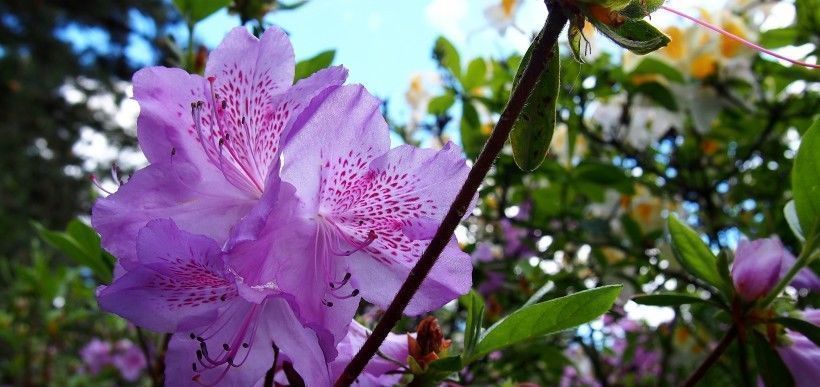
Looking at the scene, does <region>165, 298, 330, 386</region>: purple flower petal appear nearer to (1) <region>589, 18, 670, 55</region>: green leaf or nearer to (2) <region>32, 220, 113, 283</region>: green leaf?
(1) <region>589, 18, 670, 55</region>: green leaf

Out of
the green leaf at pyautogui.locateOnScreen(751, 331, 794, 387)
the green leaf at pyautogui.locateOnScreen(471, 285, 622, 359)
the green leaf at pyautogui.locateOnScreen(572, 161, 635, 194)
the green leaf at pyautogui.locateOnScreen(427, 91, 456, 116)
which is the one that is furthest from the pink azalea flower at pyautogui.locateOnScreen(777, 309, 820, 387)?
the green leaf at pyautogui.locateOnScreen(427, 91, 456, 116)

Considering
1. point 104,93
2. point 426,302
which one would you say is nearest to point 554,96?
point 426,302

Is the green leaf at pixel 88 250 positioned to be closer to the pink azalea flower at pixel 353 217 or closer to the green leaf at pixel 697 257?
the pink azalea flower at pixel 353 217

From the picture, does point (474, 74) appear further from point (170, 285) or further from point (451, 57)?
point (170, 285)

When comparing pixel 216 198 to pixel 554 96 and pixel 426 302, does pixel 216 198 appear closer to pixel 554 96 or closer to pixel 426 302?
pixel 426 302

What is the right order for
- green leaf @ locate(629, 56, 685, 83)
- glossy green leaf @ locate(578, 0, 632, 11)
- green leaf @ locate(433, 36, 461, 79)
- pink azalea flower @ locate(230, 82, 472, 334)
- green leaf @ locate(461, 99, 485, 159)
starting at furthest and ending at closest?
green leaf @ locate(433, 36, 461, 79), green leaf @ locate(461, 99, 485, 159), green leaf @ locate(629, 56, 685, 83), pink azalea flower @ locate(230, 82, 472, 334), glossy green leaf @ locate(578, 0, 632, 11)

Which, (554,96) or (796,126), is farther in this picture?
(796,126)

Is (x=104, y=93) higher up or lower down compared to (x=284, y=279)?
higher up
